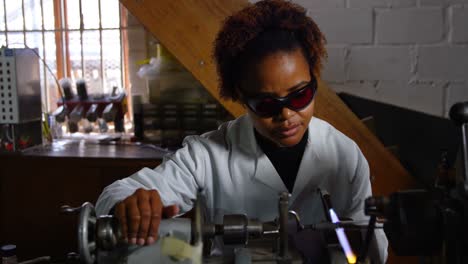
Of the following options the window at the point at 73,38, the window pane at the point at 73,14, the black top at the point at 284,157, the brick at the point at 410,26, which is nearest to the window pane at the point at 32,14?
the window at the point at 73,38

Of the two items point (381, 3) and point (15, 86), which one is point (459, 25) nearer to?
point (381, 3)

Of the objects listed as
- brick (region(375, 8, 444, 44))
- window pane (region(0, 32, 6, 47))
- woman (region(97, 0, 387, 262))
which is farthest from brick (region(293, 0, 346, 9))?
window pane (region(0, 32, 6, 47))

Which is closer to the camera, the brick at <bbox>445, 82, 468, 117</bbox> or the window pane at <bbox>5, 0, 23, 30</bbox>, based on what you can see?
the brick at <bbox>445, 82, 468, 117</bbox>

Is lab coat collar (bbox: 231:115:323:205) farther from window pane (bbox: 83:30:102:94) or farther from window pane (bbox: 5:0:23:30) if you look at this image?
window pane (bbox: 5:0:23:30)

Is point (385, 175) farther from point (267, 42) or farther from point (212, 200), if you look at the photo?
point (267, 42)

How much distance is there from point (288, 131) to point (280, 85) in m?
0.09

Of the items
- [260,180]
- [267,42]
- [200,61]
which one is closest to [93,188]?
[200,61]

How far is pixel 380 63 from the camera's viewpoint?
183 cm

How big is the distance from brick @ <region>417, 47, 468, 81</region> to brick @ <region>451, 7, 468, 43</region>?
0.04 metres

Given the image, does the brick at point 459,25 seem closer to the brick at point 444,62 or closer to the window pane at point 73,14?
the brick at point 444,62

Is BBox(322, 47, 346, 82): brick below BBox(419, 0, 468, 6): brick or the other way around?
below

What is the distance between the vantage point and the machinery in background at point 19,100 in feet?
6.17

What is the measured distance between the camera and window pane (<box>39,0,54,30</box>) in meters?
2.39

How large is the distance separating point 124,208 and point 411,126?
1386mm
